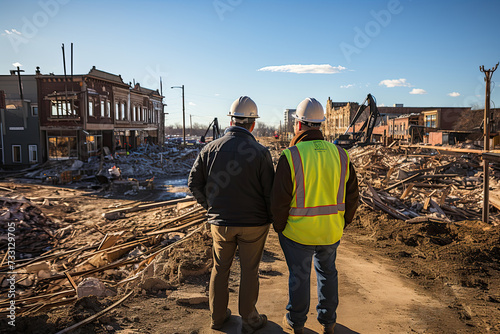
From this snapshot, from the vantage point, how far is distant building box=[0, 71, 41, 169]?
30.7m

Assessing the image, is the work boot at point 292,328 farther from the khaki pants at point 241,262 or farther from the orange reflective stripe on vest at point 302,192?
the orange reflective stripe on vest at point 302,192

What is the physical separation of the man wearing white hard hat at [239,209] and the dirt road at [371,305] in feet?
1.22

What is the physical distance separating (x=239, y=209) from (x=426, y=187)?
14584 mm

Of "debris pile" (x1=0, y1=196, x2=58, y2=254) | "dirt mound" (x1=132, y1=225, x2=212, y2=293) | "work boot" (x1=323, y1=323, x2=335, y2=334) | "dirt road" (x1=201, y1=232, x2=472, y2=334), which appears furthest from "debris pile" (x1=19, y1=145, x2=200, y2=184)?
"work boot" (x1=323, y1=323, x2=335, y2=334)

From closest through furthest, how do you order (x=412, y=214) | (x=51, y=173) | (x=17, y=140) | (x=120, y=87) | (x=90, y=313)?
1. (x=90, y=313)
2. (x=412, y=214)
3. (x=51, y=173)
4. (x=17, y=140)
5. (x=120, y=87)

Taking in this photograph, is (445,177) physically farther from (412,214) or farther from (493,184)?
(412,214)

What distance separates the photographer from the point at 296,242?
10.7 feet

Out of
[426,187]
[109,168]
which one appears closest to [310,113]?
[426,187]

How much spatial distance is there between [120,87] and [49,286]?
1365 inches

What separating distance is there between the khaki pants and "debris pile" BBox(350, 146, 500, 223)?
6703mm

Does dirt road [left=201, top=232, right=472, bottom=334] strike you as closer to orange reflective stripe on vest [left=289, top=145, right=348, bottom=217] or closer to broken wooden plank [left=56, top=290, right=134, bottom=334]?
broken wooden plank [left=56, top=290, right=134, bottom=334]

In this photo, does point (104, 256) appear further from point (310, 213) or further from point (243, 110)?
point (310, 213)

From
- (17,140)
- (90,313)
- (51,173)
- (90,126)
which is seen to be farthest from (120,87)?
(90,313)

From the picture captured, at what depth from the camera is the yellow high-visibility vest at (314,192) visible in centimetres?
319
